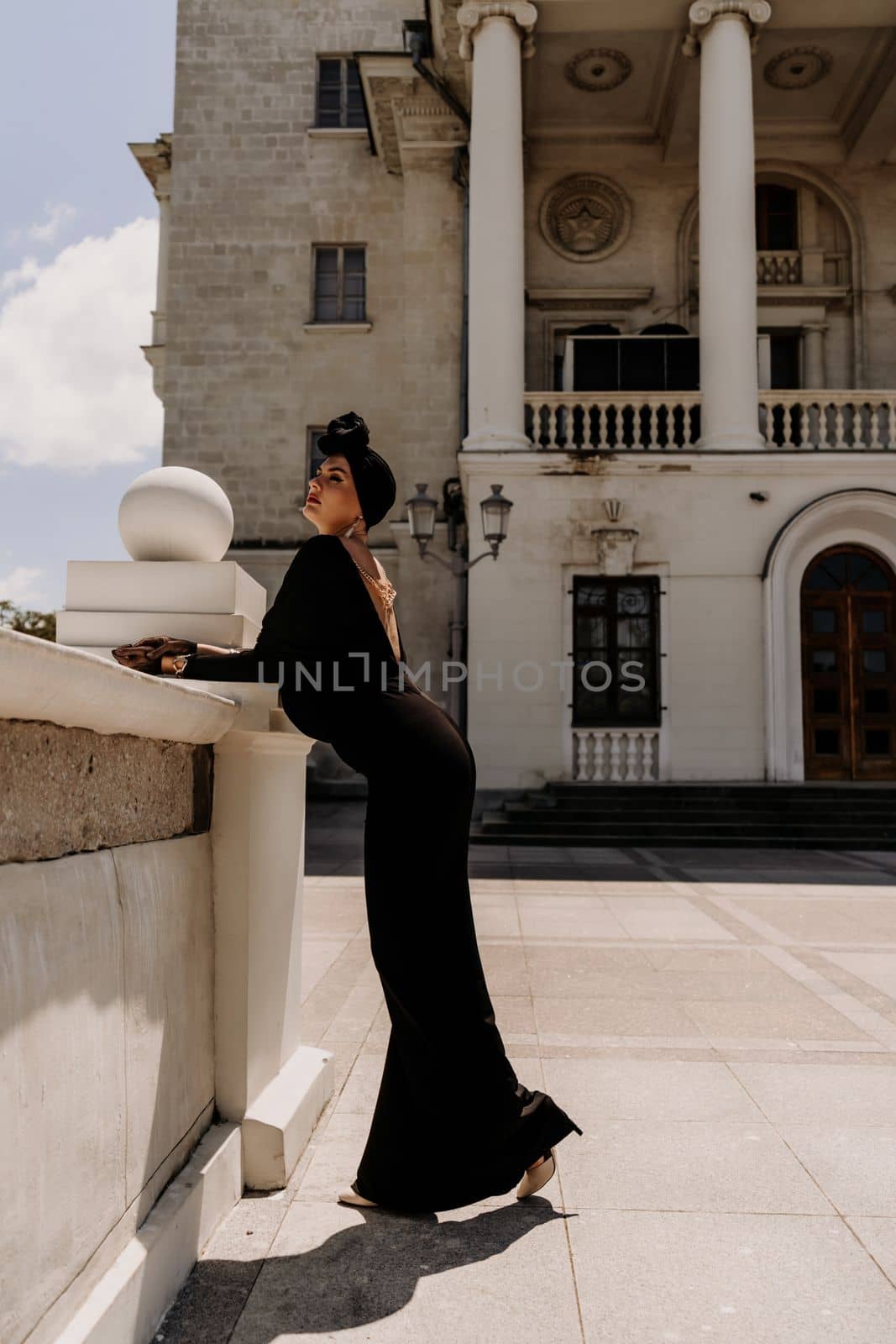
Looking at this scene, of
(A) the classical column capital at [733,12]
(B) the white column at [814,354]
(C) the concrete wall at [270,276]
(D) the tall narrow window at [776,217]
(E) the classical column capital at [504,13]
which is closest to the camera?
(A) the classical column capital at [733,12]

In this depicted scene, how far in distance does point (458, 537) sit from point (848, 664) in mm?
7646

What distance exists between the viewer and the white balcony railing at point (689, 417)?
15.8m

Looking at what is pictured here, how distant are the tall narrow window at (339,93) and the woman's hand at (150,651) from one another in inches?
897

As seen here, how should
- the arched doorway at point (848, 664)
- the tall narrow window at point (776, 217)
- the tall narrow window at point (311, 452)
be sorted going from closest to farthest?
the arched doorway at point (848, 664), the tall narrow window at point (776, 217), the tall narrow window at point (311, 452)

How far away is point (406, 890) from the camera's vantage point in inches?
110

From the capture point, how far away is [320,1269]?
8.32ft

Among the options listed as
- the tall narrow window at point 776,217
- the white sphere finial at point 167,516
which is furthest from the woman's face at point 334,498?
the tall narrow window at point 776,217

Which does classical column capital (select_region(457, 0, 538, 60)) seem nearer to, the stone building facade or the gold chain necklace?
the stone building facade

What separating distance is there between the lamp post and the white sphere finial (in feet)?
35.9

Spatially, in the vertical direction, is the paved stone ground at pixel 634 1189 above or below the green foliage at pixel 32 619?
below

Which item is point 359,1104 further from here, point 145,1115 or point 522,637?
point 522,637

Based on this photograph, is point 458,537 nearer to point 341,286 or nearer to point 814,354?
point 341,286

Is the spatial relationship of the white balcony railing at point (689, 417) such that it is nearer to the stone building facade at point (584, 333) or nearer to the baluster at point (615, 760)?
the stone building facade at point (584, 333)

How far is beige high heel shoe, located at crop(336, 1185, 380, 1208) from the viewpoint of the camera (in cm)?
287
